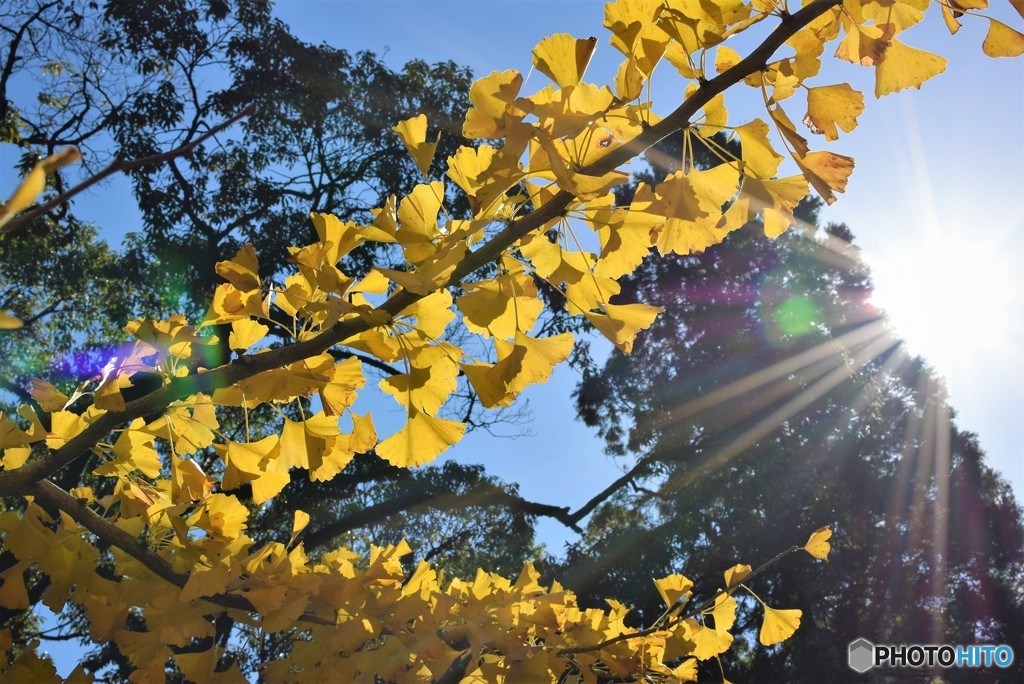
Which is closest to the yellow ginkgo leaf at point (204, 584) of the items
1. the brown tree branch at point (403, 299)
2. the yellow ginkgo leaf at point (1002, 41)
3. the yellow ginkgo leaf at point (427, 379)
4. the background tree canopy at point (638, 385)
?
the brown tree branch at point (403, 299)

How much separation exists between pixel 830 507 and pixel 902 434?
121 centimetres

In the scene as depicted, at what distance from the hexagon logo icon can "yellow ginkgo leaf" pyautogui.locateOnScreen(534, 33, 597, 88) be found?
6433 mm

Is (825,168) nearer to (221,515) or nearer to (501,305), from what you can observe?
(501,305)

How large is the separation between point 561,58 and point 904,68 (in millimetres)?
249

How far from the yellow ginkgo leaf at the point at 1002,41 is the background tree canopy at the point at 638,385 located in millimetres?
4872

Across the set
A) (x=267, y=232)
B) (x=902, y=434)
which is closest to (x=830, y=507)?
(x=902, y=434)

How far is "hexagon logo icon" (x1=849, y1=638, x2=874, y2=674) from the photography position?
565cm

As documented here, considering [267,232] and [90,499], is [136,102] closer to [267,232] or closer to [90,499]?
[267,232]

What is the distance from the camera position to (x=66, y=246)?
6.20m

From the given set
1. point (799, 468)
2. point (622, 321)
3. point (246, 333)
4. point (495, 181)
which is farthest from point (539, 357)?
point (799, 468)

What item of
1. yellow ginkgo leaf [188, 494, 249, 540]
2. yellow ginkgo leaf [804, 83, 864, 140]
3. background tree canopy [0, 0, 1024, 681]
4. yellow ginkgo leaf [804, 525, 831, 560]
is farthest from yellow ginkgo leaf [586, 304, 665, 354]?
background tree canopy [0, 0, 1024, 681]

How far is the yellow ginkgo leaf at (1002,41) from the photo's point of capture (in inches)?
19.4

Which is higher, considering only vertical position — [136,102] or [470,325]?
[136,102]

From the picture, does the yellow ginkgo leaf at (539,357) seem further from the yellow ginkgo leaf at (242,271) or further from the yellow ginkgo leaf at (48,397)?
the yellow ginkgo leaf at (48,397)
